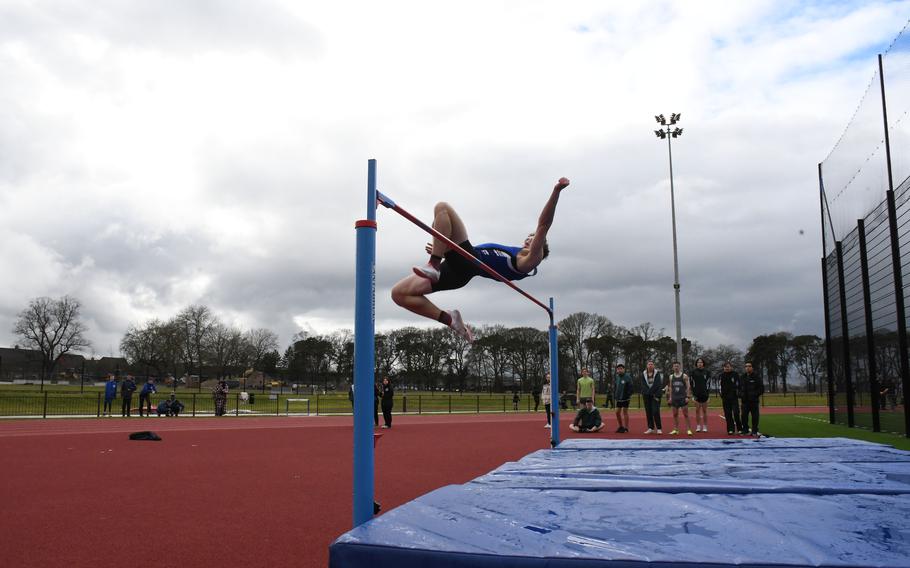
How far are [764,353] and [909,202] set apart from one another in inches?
2226

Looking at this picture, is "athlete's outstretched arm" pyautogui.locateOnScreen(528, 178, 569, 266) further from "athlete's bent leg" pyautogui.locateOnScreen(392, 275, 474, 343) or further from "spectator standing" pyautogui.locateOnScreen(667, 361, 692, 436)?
"spectator standing" pyautogui.locateOnScreen(667, 361, 692, 436)

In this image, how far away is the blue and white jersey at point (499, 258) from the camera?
12.8 ft

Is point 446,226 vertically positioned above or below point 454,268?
above

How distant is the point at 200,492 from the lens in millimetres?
5258

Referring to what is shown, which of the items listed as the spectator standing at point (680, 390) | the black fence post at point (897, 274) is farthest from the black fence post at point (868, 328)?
the spectator standing at point (680, 390)

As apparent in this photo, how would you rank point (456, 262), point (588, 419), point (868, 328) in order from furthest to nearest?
point (588, 419), point (868, 328), point (456, 262)

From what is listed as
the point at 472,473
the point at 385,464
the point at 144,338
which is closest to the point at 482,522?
the point at 472,473

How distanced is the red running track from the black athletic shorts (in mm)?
1672

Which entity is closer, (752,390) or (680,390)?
(752,390)

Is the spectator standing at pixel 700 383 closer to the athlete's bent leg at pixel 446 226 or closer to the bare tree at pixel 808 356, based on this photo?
the athlete's bent leg at pixel 446 226

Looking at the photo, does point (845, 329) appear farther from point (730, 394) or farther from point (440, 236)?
point (440, 236)

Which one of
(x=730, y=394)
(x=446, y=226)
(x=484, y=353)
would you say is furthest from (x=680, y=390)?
(x=484, y=353)

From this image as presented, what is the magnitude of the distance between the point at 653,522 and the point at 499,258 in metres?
1.98

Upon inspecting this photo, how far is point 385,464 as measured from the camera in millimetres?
7102
